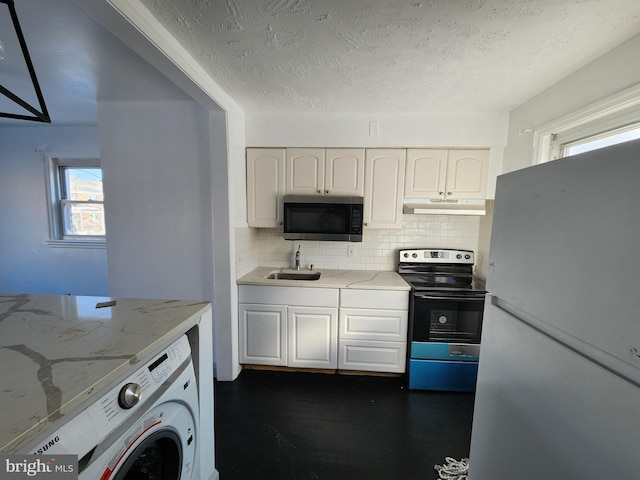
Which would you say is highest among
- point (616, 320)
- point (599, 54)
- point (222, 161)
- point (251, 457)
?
point (599, 54)

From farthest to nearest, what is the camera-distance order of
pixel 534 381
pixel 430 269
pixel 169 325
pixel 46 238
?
1. pixel 46 238
2. pixel 430 269
3. pixel 169 325
4. pixel 534 381

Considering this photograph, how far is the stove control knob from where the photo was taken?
687mm

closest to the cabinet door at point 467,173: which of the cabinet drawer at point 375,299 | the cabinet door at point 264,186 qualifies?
the cabinet drawer at point 375,299

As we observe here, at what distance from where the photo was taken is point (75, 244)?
10.2ft

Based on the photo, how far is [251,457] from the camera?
4.84 feet

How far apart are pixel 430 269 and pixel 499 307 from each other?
1.60 metres

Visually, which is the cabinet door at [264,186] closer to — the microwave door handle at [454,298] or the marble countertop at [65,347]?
the marble countertop at [65,347]

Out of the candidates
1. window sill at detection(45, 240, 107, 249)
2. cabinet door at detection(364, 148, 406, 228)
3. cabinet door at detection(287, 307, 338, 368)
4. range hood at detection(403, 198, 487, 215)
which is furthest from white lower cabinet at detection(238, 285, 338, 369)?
window sill at detection(45, 240, 107, 249)

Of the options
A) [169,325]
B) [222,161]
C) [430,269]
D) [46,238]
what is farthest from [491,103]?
[46,238]

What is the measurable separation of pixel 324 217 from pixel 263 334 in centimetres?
117

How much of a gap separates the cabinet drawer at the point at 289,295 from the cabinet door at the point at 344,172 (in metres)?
0.91

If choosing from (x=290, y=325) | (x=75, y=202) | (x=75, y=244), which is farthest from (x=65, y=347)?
(x=75, y=202)

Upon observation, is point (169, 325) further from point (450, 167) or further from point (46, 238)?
point (46, 238)

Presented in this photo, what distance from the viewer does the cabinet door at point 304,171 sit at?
231cm
